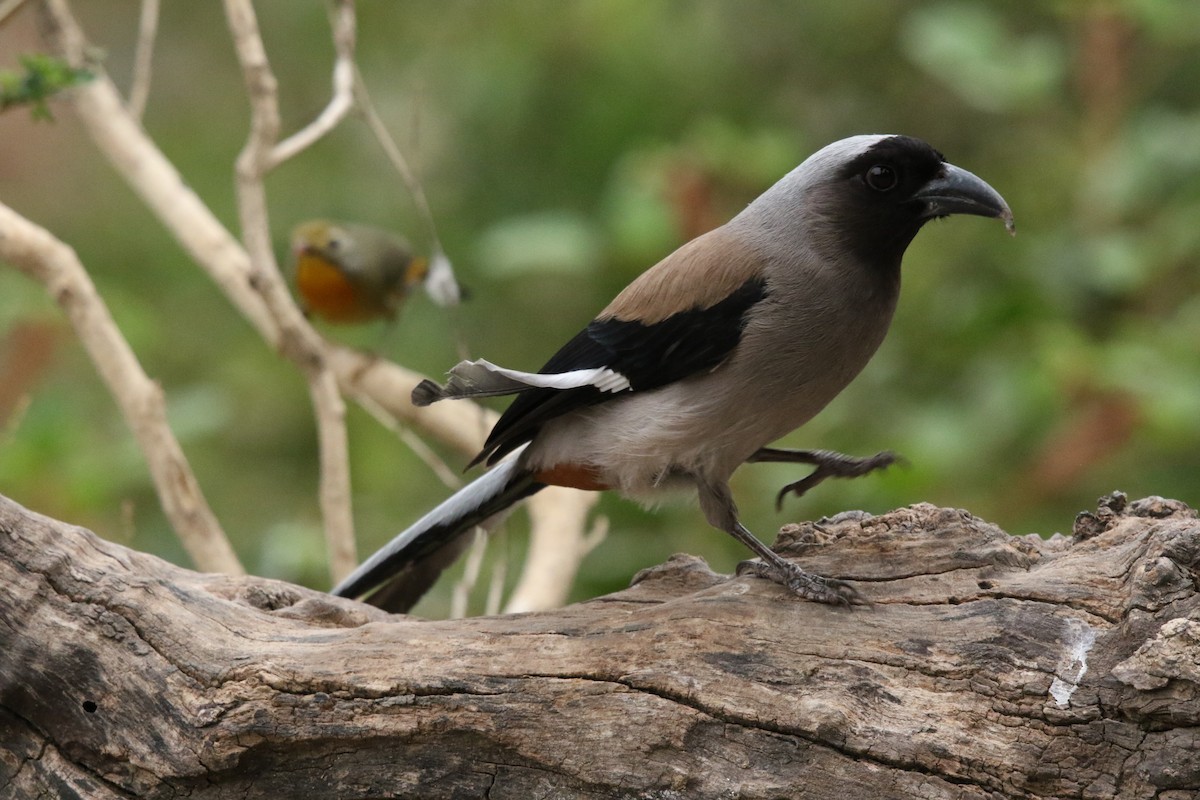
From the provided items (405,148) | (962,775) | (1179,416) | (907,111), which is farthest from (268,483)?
(962,775)

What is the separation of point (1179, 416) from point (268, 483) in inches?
180

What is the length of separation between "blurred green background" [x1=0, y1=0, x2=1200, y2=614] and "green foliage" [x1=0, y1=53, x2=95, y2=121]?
1084 millimetres

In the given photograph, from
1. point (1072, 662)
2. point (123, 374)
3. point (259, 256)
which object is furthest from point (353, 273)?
point (1072, 662)

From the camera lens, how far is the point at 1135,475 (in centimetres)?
540

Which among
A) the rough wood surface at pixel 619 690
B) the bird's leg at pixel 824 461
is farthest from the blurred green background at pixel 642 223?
the rough wood surface at pixel 619 690

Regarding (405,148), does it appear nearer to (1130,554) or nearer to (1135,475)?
(1135,475)

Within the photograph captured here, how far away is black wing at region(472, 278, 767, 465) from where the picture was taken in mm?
3139

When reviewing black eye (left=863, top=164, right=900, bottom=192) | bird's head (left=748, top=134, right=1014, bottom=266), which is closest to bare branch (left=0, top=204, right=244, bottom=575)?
bird's head (left=748, top=134, right=1014, bottom=266)

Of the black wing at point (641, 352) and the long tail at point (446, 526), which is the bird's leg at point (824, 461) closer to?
→ the black wing at point (641, 352)

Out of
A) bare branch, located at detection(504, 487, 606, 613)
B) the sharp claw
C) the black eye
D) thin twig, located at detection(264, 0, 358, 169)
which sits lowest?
the sharp claw

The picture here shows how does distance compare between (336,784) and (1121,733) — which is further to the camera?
(336,784)

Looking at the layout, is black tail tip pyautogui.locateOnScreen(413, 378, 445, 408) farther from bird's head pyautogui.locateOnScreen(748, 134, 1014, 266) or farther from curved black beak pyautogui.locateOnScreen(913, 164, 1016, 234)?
curved black beak pyautogui.locateOnScreen(913, 164, 1016, 234)

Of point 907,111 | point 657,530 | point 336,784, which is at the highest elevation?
point 907,111

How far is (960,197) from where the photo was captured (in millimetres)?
3158
